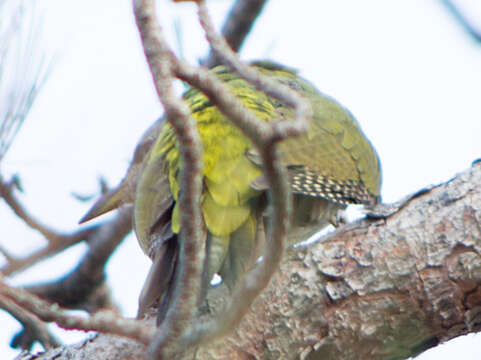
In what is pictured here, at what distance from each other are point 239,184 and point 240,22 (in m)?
1.79

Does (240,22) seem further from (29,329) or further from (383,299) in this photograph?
(383,299)

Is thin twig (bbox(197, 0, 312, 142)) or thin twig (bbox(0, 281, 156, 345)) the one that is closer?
thin twig (bbox(197, 0, 312, 142))

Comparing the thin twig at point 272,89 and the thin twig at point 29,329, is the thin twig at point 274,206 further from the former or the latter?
the thin twig at point 29,329

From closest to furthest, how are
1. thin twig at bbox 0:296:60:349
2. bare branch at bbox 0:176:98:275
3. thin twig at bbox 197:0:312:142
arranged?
thin twig at bbox 197:0:312:142 → thin twig at bbox 0:296:60:349 → bare branch at bbox 0:176:98:275

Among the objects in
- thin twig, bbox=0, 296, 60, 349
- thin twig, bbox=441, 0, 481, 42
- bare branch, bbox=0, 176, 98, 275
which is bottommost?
thin twig, bbox=0, 296, 60, 349

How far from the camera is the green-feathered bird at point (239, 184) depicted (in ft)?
9.13

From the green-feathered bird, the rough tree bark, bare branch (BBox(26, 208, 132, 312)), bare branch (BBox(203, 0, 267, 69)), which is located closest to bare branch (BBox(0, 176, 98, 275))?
bare branch (BBox(26, 208, 132, 312))

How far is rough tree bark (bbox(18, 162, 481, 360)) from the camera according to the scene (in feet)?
7.91

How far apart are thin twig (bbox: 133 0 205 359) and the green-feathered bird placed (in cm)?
84

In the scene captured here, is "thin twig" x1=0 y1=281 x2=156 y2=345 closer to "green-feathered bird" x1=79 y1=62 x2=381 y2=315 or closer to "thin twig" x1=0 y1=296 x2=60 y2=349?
"thin twig" x1=0 y1=296 x2=60 y2=349

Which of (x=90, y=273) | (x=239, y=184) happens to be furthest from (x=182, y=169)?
(x=90, y=273)

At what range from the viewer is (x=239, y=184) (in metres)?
2.95

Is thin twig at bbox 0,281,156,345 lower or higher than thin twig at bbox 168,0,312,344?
lower

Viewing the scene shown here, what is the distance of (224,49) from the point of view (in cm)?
172
